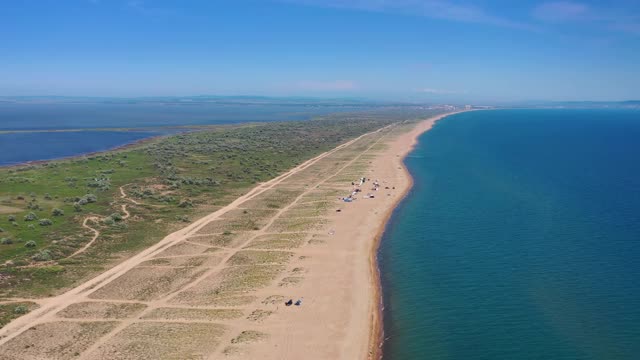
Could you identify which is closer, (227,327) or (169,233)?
(227,327)

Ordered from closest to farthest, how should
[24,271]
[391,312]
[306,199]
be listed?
[391,312], [24,271], [306,199]

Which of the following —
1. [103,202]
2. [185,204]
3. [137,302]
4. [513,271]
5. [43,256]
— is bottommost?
[137,302]

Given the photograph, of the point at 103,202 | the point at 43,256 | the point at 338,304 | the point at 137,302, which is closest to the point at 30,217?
the point at 103,202

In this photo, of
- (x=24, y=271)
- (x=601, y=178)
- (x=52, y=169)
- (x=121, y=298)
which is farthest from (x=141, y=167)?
(x=601, y=178)

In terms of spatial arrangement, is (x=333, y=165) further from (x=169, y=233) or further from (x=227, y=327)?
(x=227, y=327)

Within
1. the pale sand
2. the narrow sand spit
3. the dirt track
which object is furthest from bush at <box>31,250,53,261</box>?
the pale sand

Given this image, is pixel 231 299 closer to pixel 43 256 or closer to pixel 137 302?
pixel 137 302
